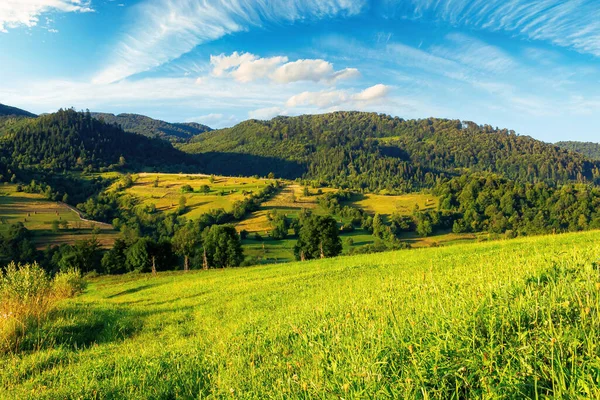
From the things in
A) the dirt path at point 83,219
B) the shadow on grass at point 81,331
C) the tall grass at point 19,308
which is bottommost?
the dirt path at point 83,219

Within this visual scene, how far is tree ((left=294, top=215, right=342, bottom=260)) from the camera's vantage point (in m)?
61.3

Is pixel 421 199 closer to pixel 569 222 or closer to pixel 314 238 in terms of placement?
pixel 569 222

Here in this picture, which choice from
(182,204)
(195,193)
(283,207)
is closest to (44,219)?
(182,204)

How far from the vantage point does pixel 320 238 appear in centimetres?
6156

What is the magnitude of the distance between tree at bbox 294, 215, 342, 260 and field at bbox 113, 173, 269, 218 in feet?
284

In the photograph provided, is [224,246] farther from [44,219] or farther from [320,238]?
[44,219]

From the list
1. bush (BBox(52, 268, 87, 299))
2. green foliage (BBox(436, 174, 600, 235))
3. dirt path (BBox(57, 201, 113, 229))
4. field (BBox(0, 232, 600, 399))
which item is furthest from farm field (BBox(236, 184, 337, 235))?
field (BBox(0, 232, 600, 399))

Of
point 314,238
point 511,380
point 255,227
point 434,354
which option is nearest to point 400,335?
point 434,354

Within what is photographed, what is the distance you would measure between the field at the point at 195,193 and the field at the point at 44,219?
1234 inches

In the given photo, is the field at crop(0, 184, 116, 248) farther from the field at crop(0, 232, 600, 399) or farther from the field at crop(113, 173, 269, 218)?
the field at crop(0, 232, 600, 399)

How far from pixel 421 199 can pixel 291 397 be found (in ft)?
568

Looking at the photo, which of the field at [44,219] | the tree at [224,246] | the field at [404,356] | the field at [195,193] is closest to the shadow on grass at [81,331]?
the field at [404,356]

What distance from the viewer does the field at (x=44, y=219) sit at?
4400 inches

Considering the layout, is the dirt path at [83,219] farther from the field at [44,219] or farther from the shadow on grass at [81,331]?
the shadow on grass at [81,331]
